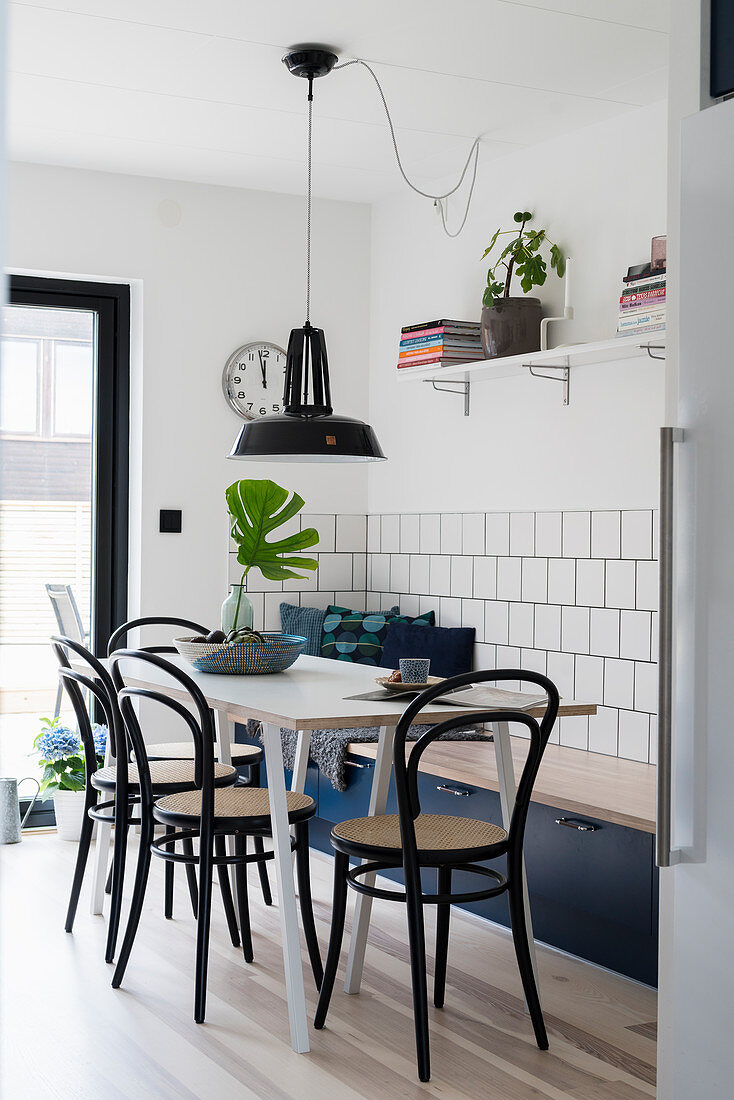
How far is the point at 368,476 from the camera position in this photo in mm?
5461

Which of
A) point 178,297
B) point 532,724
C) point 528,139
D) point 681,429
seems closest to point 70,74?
point 178,297

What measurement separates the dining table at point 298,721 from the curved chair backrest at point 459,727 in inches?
5.7

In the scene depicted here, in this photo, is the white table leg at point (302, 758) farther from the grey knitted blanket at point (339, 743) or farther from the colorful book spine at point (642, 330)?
the colorful book spine at point (642, 330)

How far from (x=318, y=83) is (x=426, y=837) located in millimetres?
2405

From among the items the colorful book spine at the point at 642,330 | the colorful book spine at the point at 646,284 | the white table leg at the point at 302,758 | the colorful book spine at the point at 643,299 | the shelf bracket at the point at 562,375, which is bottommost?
the white table leg at the point at 302,758

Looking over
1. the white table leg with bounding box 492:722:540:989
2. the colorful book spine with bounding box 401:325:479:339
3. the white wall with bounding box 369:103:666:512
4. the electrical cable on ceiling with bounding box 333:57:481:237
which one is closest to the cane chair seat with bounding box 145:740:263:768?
the white table leg with bounding box 492:722:540:989

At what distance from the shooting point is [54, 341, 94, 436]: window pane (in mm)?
4941

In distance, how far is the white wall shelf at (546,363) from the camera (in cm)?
376

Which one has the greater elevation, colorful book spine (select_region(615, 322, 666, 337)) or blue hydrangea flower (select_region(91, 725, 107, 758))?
colorful book spine (select_region(615, 322, 666, 337))

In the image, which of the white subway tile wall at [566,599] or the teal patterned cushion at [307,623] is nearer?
the white subway tile wall at [566,599]

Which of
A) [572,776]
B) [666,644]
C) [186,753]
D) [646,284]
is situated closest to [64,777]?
[186,753]

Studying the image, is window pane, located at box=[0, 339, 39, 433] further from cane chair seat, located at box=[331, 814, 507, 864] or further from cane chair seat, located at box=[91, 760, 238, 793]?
cane chair seat, located at box=[331, 814, 507, 864]

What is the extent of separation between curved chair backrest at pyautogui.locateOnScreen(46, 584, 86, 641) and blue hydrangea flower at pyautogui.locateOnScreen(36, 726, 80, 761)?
0.41 m

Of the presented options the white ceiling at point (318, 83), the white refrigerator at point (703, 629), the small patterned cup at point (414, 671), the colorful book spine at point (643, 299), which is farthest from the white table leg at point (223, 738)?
the white refrigerator at point (703, 629)
